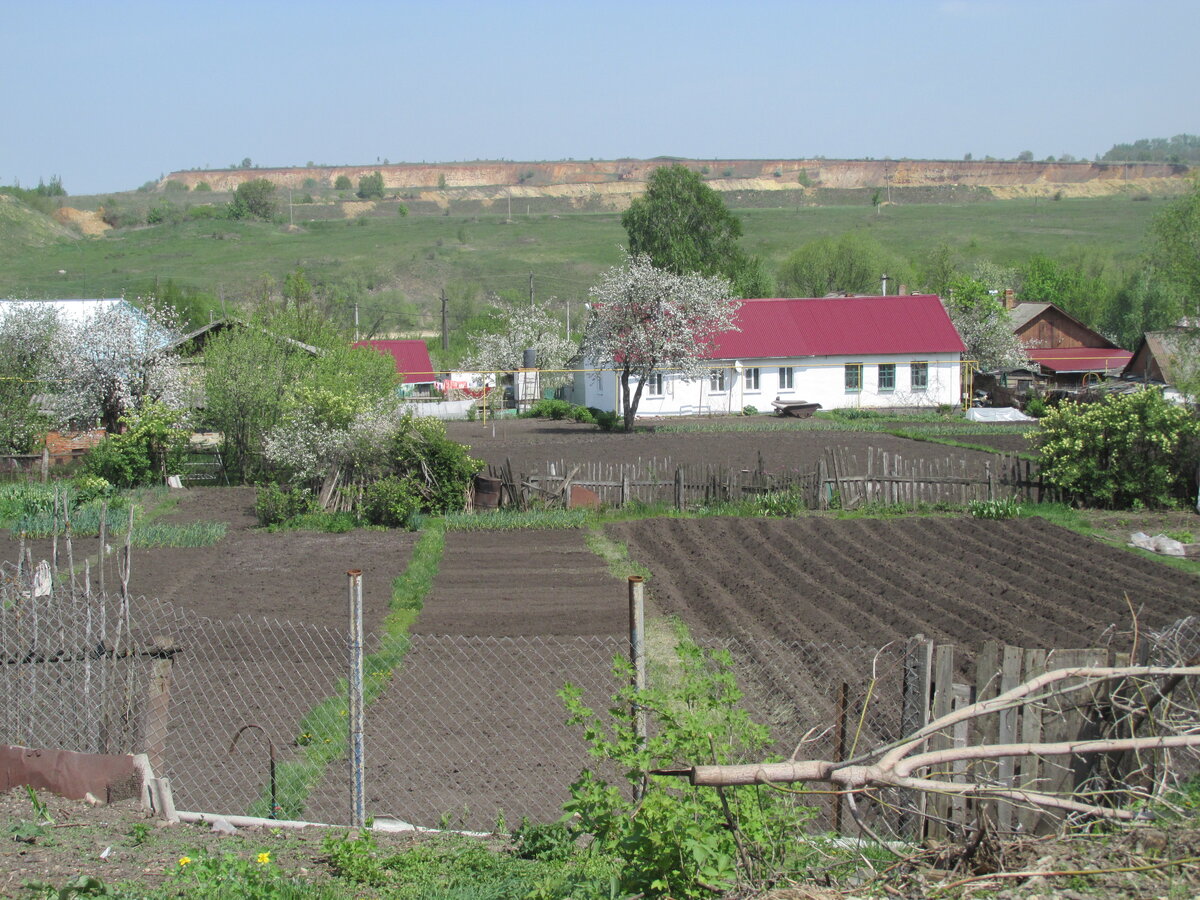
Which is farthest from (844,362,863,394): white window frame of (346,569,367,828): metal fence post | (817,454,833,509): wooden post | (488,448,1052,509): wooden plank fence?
(346,569,367,828): metal fence post

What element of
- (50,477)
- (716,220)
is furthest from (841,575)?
(716,220)

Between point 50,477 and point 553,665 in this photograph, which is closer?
point 553,665

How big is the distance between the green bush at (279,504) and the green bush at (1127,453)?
14.2 m

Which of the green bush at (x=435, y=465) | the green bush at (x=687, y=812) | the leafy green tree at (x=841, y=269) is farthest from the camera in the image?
the leafy green tree at (x=841, y=269)

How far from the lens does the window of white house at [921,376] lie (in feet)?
148

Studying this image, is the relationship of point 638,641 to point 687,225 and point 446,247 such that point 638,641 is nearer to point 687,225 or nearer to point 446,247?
point 687,225

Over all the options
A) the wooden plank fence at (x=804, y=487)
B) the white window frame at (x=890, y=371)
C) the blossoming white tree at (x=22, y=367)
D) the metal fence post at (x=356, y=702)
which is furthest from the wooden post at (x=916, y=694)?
the white window frame at (x=890, y=371)

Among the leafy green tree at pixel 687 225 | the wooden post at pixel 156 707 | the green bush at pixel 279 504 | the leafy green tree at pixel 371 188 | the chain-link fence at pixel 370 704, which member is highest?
the leafy green tree at pixel 371 188

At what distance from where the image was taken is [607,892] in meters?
4.06

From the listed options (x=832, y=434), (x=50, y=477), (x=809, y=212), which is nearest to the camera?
(x=50, y=477)

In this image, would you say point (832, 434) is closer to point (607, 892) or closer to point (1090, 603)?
point (1090, 603)

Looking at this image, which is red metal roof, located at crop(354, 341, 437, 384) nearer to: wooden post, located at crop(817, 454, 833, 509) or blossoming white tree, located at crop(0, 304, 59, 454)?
blossoming white tree, located at crop(0, 304, 59, 454)

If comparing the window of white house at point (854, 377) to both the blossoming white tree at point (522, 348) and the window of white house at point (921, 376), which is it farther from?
the blossoming white tree at point (522, 348)

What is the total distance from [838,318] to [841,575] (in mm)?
33523
